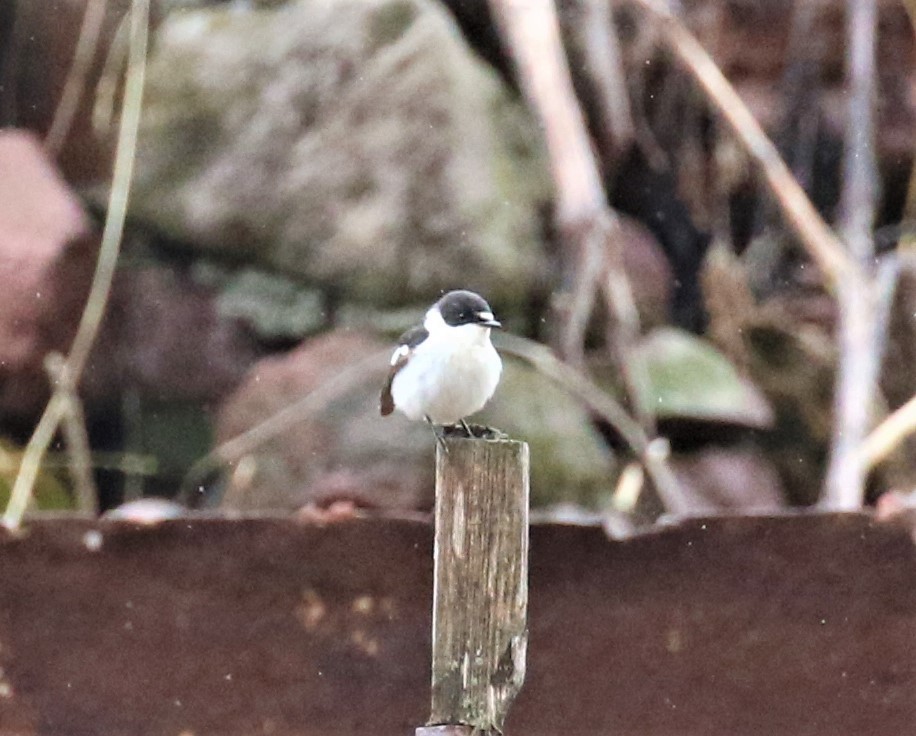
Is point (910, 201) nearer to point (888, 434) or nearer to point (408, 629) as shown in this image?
point (888, 434)

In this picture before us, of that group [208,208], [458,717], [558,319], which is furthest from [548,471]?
[458,717]

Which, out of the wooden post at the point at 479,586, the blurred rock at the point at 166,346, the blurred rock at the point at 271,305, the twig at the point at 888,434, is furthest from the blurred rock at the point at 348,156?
the wooden post at the point at 479,586

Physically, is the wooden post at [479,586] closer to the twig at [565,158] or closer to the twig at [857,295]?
the twig at [857,295]

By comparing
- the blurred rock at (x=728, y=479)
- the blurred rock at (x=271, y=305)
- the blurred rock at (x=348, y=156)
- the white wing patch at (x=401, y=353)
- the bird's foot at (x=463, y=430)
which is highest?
the blurred rock at (x=348, y=156)

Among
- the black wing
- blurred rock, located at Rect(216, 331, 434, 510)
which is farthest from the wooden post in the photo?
blurred rock, located at Rect(216, 331, 434, 510)

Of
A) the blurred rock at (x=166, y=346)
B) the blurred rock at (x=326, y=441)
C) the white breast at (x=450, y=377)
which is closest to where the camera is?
the white breast at (x=450, y=377)

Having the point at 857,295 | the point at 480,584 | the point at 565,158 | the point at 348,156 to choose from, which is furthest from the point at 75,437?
the point at 480,584
